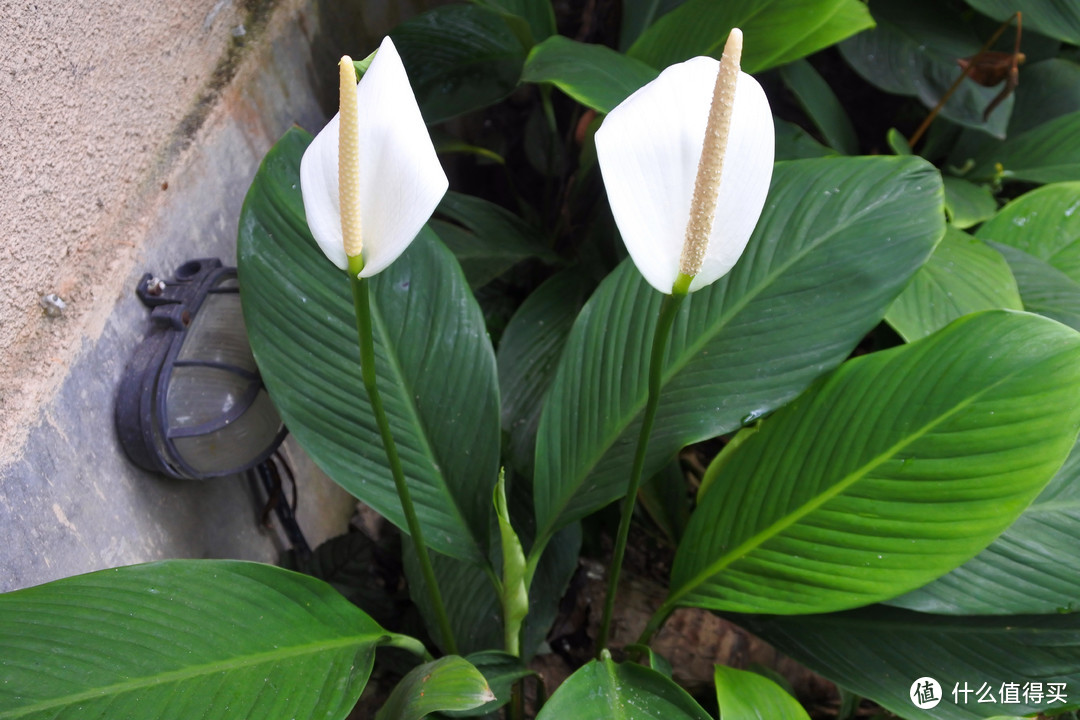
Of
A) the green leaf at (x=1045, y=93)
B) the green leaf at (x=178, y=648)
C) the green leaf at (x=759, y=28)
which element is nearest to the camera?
the green leaf at (x=178, y=648)

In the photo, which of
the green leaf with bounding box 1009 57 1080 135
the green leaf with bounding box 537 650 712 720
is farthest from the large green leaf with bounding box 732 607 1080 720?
the green leaf with bounding box 1009 57 1080 135

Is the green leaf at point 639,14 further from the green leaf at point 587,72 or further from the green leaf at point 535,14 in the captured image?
the green leaf at point 587,72

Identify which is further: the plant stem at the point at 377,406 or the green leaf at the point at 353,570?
the green leaf at the point at 353,570

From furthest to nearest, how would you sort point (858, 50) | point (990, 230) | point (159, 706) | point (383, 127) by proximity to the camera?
point (858, 50) → point (990, 230) → point (159, 706) → point (383, 127)

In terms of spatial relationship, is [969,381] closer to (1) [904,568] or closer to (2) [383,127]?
(1) [904,568]

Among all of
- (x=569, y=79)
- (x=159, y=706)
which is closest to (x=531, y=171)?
(x=569, y=79)

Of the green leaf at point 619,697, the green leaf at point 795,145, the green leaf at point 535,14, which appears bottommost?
the green leaf at point 619,697

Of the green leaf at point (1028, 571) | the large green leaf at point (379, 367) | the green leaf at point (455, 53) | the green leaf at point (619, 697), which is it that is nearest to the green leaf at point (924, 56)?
the green leaf at point (455, 53)
